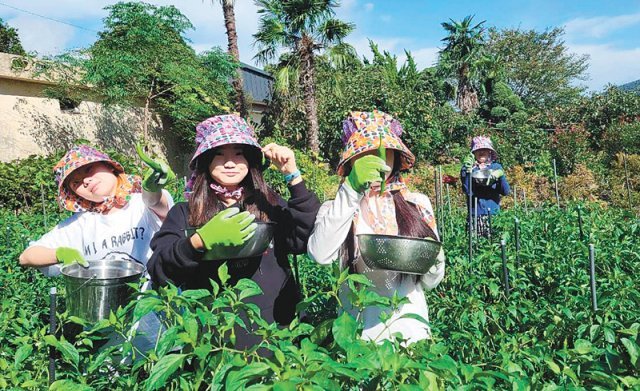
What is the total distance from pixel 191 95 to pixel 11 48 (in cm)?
1296

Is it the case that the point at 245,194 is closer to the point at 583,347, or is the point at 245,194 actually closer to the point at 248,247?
the point at 248,247

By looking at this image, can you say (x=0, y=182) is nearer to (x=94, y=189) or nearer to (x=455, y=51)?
(x=94, y=189)

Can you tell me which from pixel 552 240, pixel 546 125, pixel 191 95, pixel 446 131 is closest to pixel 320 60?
pixel 191 95

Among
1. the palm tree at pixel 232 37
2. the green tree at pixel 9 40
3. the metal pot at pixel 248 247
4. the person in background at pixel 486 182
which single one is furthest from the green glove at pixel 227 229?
the green tree at pixel 9 40

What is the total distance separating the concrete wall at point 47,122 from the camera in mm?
9539

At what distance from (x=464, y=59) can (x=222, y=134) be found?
23472 millimetres

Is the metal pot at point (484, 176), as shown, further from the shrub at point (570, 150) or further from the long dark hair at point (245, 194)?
the shrub at point (570, 150)

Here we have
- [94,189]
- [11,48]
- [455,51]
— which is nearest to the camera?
[94,189]

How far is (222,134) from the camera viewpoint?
1.64 meters

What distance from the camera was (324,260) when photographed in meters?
1.50

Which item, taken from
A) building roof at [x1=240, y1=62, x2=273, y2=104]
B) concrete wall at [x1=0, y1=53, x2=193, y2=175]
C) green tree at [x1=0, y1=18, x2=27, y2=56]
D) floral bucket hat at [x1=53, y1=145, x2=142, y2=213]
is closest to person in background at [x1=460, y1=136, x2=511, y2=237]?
floral bucket hat at [x1=53, y1=145, x2=142, y2=213]

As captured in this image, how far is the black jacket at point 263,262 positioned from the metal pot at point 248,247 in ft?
0.15

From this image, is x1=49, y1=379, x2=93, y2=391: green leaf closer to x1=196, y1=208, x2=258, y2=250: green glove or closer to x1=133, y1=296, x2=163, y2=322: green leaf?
x1=133, y1=296, x2=163, y2=322: green leaf

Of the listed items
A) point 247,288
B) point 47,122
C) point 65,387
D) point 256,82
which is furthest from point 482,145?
point 256,82
